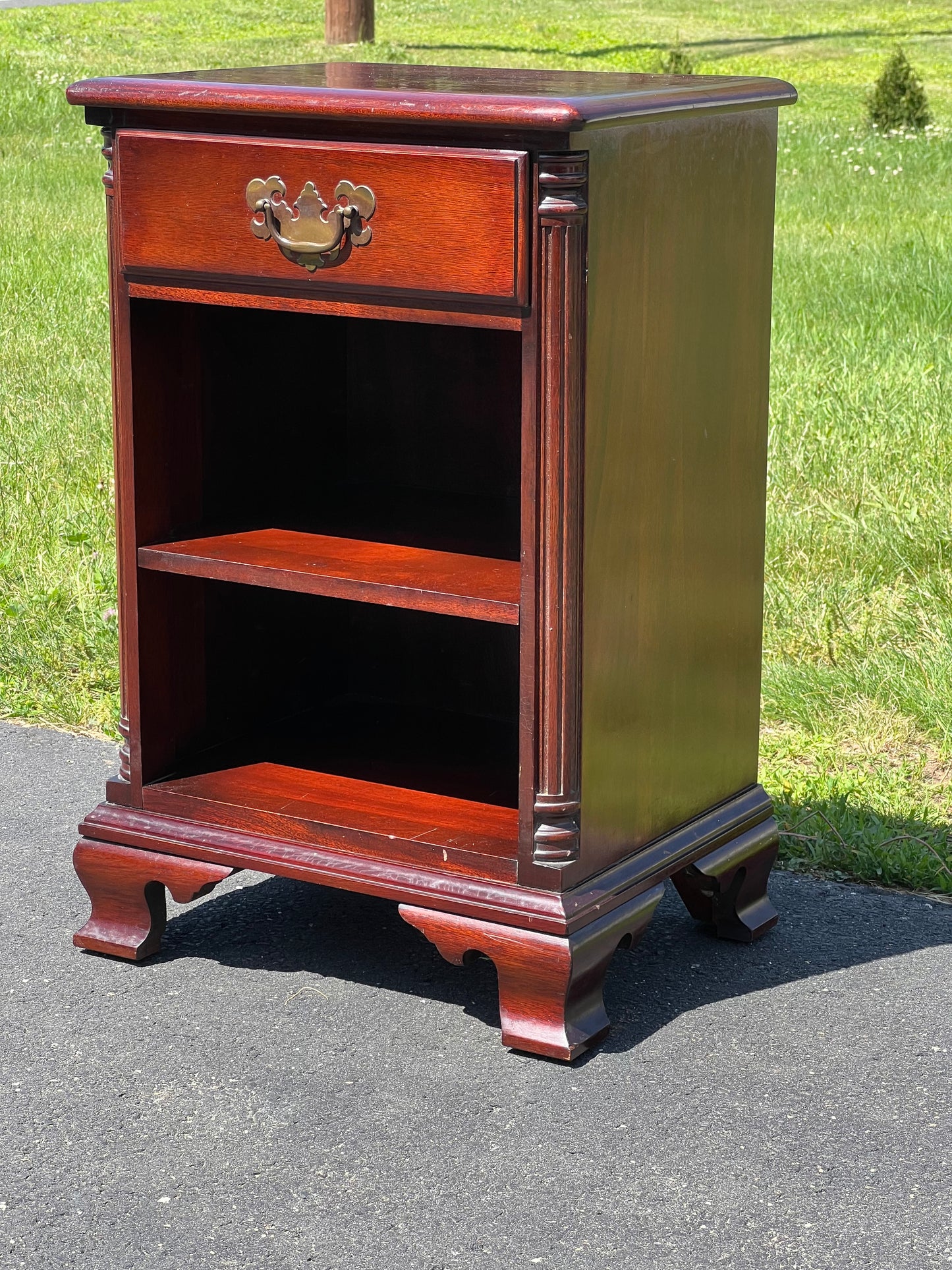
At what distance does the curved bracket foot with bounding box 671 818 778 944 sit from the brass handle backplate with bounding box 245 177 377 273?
1.09 meters

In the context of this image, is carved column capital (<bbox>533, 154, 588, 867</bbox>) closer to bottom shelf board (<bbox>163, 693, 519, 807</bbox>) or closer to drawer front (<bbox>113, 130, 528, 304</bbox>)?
drawer front (<bbox>113, 130, 528, 304</bbox>)

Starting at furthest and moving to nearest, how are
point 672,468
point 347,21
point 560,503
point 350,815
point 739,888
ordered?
point 347,21 → point 739,888 → point 350,815 → point 672,468 → point 560,503

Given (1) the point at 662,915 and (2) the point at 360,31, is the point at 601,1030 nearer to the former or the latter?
(1) the point at 662,915

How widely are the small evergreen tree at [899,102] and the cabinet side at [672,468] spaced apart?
39.0 feet

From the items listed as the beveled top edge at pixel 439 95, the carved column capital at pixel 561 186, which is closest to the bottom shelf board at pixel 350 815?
the carved column capital at pixel 561 186

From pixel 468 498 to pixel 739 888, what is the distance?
2.77 feet

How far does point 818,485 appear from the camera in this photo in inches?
181

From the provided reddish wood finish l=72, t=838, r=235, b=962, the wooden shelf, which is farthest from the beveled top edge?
reddish wood finish l=72, t=838, r=235, b=962

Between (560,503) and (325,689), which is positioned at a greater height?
A: (560,503)

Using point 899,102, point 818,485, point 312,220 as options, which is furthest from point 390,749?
point 899,102

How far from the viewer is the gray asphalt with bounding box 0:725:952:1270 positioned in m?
1.98

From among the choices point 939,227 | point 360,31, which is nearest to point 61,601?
point 939,227

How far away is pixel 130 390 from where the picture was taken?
8.23 feet

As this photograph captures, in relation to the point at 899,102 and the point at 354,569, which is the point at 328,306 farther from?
the point at 899,102
